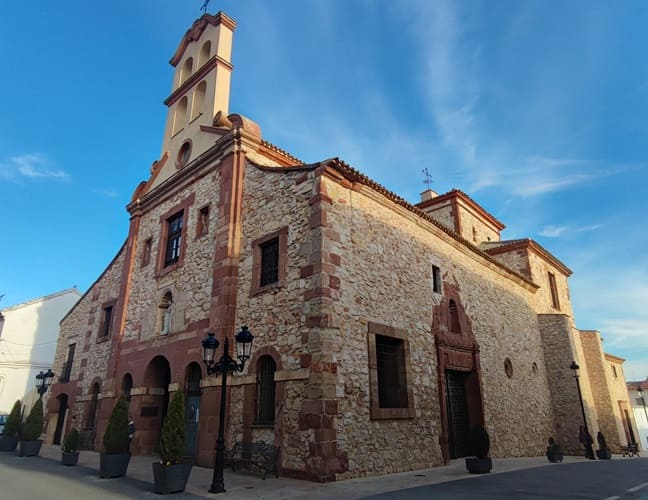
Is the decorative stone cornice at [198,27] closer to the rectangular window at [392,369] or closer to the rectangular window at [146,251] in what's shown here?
the rectangular window at [146,251]

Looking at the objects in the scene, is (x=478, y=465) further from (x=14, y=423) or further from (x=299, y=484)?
(x=14, y=423)

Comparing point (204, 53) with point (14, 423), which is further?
point (204, 53)

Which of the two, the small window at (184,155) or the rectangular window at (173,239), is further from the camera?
the small window at (184,155)

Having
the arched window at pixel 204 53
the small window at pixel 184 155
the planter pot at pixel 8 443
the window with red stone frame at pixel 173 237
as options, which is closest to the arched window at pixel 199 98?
the arched window at pixel 204 53

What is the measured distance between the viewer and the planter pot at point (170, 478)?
7945mm

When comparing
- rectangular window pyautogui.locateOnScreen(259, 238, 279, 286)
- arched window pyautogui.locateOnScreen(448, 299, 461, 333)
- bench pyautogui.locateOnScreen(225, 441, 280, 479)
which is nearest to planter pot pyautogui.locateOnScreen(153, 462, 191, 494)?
bench pyautogui.locateOnScreen(225, 441, 280, 479)

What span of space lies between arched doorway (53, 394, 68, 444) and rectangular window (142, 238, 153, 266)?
27.0ft

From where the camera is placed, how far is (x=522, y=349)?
2019 centimetres

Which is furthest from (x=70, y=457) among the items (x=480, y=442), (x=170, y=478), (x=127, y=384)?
(x=480, y=442)

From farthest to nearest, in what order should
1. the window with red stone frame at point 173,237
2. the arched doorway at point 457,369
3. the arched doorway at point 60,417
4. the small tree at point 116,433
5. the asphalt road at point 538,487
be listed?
the arched doorway at point 60,417 < the window with red stone frame at point 173,237 < the arched doorway at point 457,369 < the small tree at point 116,433 < the asphalt road at point 538,487

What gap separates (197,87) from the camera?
1831 cm

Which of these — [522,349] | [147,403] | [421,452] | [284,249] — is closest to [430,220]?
[284,249]

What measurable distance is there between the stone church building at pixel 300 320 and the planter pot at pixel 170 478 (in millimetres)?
2367

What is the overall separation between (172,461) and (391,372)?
20.8ft
